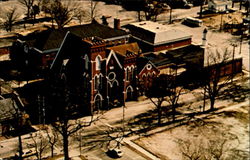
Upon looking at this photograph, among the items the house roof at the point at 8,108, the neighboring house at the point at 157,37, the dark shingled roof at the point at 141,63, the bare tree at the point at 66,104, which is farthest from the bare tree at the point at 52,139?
the neighboring house at the point at 157,37

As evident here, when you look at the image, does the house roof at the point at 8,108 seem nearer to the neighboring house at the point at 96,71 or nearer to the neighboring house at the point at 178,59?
the neighboring house at the point at 96,71

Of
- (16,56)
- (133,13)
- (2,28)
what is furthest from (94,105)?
(133,13)

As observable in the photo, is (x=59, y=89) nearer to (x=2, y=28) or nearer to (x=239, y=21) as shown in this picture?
(x=2, y=28)

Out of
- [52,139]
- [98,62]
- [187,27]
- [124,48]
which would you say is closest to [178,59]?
[124,48]

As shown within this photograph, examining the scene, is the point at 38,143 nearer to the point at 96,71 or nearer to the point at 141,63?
the point at 96,71

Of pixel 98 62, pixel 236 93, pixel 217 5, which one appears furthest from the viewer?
pixel 217 5

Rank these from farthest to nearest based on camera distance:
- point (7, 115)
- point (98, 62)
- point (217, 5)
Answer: point (217, 5) < point (98, 62) < point (7, 115)
